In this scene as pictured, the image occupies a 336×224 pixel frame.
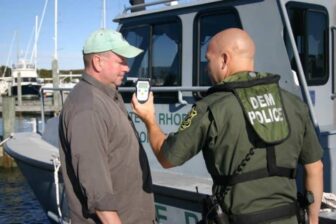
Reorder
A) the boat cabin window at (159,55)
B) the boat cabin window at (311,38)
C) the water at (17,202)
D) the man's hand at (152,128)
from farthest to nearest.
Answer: the water at (17,202)
the boat cabin window at (159,55)
the boat cabin window at (311,38)
the man's hand at (152,128)

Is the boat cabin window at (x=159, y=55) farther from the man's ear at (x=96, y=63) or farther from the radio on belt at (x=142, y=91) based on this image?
the man's ear at (x=96, y=63)

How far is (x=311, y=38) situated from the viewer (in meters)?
4.76

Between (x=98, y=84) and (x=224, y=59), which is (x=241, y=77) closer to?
(x=224, y=59)

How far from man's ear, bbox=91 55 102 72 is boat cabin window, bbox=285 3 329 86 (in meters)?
2.18

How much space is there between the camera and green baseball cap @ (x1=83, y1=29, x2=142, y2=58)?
2.58m

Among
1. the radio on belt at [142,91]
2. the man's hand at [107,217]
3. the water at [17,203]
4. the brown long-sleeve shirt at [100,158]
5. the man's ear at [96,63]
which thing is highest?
the man's ear at [96,63]

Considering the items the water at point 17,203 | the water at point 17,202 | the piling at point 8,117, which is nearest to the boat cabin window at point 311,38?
the water at point 17,202

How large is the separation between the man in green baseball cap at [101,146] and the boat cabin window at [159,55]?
222 cm

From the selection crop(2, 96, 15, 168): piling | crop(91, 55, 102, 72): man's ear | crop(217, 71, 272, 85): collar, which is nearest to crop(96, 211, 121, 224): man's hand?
crop(91, 55, 102, 72): man's ear

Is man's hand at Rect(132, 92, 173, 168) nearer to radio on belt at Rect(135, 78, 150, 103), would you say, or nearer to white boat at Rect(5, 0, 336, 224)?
radio on belt at Rect(135, 78, 150, 103)

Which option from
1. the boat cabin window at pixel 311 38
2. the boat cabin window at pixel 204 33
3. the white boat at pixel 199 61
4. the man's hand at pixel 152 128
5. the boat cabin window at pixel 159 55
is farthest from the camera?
the boat cabin window at pixel 159 55

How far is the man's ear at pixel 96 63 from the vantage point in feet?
8.54

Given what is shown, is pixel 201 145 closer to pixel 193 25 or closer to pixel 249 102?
pixel 249 102

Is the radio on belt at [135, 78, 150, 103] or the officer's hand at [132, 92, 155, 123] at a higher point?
the radio on belt at [135, 78, 150, 103]
